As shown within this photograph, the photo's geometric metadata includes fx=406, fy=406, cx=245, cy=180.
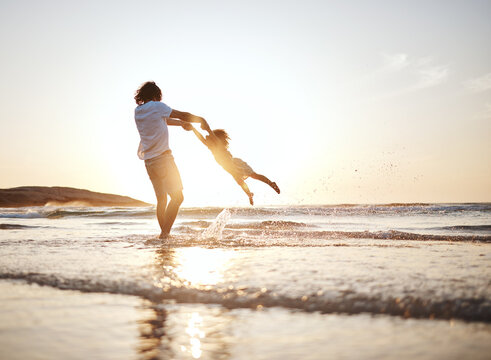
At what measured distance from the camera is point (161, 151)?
5668mm

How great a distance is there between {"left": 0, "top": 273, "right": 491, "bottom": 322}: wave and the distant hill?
53.0m

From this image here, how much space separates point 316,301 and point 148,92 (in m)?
4.55

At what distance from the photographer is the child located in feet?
21.6

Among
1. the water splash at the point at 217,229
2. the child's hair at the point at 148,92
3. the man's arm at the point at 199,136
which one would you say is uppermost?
the child's hair at the point at 148,92

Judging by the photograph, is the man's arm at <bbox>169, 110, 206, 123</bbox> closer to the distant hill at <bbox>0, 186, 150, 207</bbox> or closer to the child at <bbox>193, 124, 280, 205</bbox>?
the child at <bbox>193, 124, 280, 205</bbox>

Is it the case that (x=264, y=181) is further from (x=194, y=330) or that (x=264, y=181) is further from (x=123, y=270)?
(x=194, y=330)

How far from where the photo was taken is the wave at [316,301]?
188 centimetres

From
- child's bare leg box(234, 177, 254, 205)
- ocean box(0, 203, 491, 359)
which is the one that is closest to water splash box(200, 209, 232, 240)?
child's bare leg box(234, 177, 254, 205)

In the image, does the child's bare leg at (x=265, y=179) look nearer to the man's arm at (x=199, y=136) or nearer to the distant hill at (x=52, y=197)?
the man's arm at (x=199, y=136)

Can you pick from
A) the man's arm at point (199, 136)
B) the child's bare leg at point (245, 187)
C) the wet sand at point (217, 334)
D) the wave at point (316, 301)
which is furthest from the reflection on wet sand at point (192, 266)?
the child's bare leg at point (245, 187)

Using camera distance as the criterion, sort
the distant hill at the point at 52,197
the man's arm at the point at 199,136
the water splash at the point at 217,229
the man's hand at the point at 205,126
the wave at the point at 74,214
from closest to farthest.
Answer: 1. the man's hand at the point at 205,126
2. the man's arm at the point at 199,136
3. the water splash at the point at 217,229
4. the wave at the point at 74,214
5. the distant hill at the point at 52,197

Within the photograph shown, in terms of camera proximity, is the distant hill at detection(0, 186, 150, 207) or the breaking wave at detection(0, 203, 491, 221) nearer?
the breaking wave at detection(0, 203, 491, 221)

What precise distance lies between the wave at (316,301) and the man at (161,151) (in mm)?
3082

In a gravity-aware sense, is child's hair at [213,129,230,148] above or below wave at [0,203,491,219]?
above
